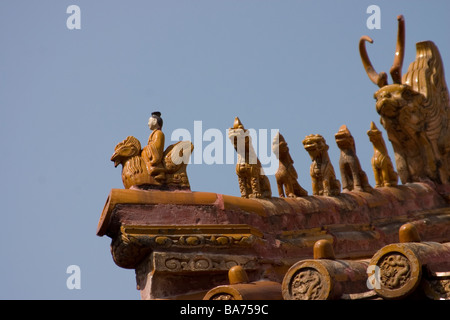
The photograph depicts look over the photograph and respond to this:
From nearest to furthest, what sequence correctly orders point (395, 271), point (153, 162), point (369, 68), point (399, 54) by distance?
point (395, 271), point (153, 162), point (399, 54), point (369, 68)

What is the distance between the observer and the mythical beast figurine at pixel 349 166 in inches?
669

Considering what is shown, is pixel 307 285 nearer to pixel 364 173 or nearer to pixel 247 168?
pixel 247 168

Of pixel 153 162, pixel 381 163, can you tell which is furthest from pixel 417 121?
pixel 153 162

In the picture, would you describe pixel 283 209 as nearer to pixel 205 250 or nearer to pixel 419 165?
pixel 205 250

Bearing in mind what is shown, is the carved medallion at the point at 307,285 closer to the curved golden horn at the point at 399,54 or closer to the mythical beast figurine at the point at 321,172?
the mythical beast figurine at the point at 321,172

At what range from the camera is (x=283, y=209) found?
15.6 metres

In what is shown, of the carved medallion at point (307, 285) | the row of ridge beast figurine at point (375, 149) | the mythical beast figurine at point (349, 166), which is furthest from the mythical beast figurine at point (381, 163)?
the carved medallion at point (307, 285)

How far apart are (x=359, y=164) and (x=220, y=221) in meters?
3.29

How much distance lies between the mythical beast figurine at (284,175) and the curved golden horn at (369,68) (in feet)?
9.26

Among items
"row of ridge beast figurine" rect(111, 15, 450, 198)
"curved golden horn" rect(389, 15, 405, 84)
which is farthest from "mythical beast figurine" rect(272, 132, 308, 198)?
"curved golden horn" rect(389, 15, 405, 84)

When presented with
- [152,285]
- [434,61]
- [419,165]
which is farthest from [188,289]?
[434,61]

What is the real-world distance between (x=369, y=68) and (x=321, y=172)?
128 inches

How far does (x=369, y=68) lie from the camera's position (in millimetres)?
19094
